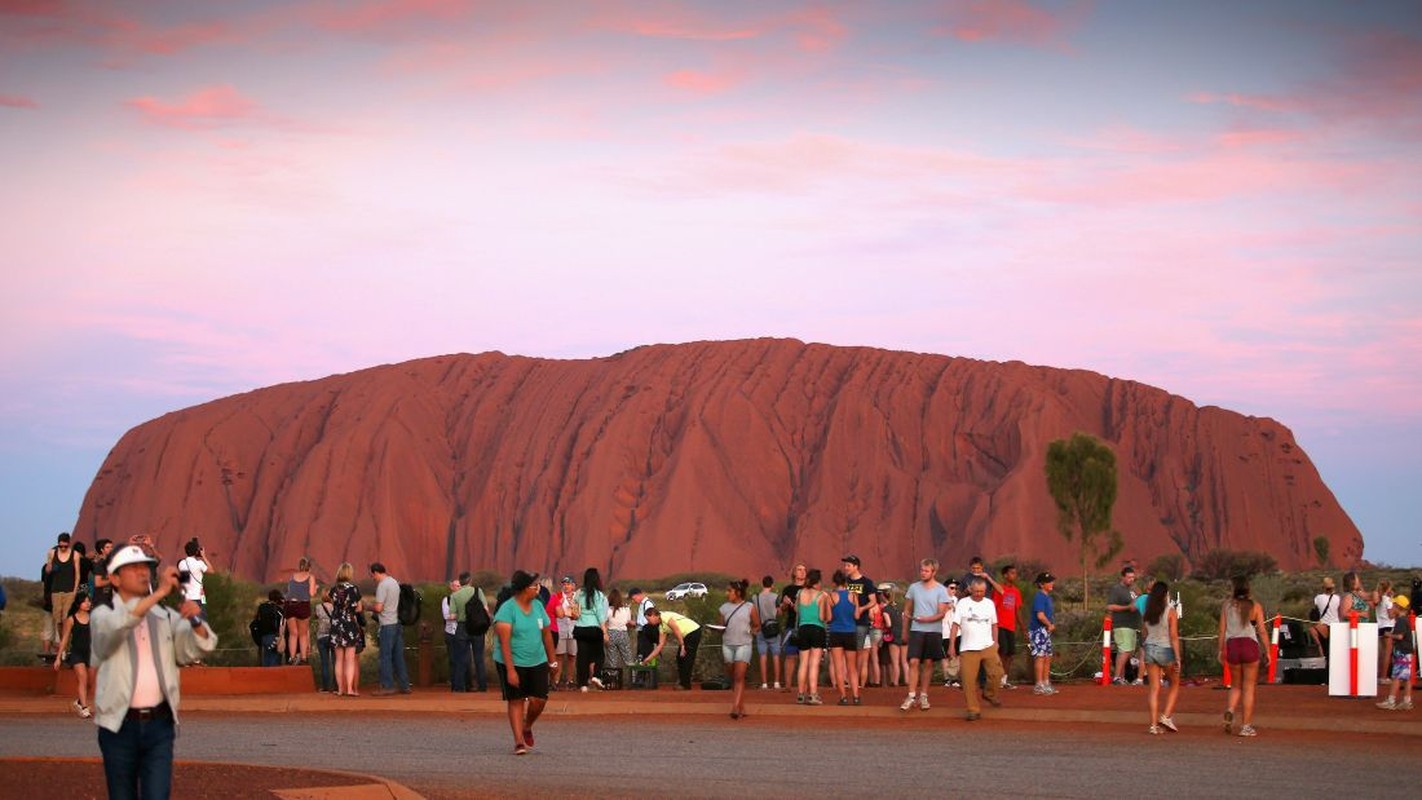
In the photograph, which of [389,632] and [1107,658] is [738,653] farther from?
[1107,658]

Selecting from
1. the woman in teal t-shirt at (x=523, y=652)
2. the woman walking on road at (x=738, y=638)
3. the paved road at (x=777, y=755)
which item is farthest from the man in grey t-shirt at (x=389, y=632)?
the woman in teal t-shirt at (x=523, y=652)

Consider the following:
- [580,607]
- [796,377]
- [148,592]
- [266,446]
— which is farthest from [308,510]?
[148,592]

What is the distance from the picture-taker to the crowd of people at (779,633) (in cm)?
1980

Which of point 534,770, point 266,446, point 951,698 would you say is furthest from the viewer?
point 266,446

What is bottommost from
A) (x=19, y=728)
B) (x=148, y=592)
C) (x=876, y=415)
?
(x=19, y=728)

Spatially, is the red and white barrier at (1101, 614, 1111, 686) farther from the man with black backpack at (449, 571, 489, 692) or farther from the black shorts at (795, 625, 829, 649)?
the man with black backpack at (449, 571, 489, 692)

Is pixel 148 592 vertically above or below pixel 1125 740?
above

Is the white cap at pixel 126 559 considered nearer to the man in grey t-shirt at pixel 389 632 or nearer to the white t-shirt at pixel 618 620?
A: the man in grey t-shirt at pixel 389 632

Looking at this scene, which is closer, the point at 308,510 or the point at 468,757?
the point at 468,757

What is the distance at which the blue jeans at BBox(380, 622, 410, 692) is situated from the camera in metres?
26.6

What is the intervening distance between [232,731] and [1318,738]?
1257cm

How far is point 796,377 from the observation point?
10050 centimetres

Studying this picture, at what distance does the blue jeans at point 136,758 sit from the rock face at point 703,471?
3029 inches

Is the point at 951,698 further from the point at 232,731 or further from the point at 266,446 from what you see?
the point at 266,446
